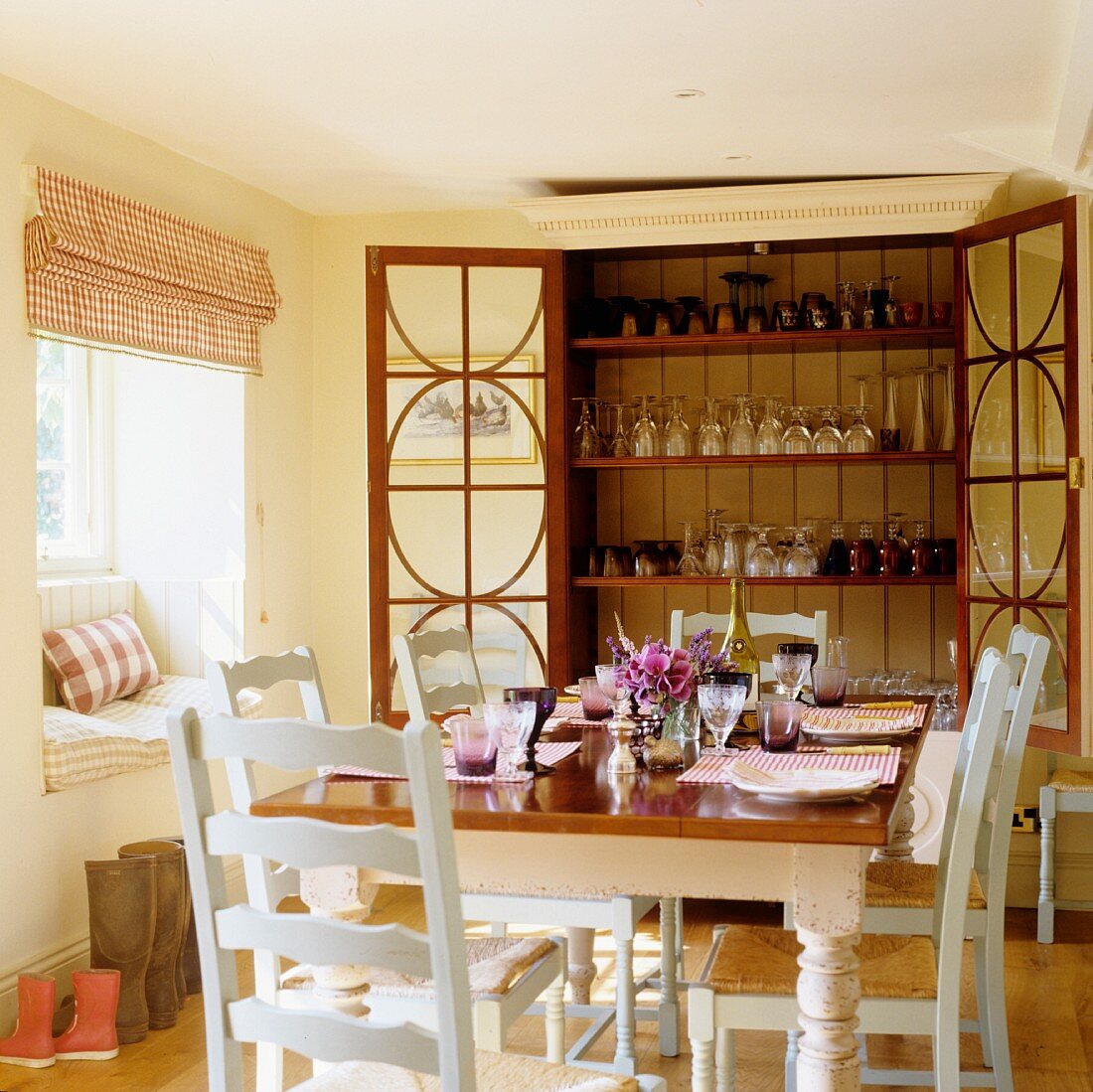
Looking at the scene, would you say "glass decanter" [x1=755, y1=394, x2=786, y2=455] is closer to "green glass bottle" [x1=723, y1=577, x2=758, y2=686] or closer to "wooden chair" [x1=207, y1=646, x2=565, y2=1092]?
"green glass bottle" [x1=723, y1=577, x2=758, y2=686]

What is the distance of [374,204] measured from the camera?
4812 millimetres

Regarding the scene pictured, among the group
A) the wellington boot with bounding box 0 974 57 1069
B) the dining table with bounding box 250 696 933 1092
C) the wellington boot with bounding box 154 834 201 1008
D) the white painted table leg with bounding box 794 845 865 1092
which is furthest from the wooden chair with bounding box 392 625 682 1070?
the wellington boot with bounding box 0 974 57 1069

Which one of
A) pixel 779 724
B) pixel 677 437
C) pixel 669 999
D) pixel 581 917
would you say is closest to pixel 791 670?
pixel 779 724

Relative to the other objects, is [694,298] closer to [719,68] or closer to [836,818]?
[719,68]

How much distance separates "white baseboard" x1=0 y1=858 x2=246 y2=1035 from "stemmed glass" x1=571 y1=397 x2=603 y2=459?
2.18m

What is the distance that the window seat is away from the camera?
3.52m

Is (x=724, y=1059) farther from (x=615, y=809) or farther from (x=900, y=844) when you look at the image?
(x=900, y=844)

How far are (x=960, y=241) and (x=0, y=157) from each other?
2.82 meters

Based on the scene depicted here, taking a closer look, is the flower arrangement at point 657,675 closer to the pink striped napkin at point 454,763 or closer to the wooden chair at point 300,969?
the pink striped napkin at point 454,763

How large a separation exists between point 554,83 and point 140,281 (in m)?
1.29

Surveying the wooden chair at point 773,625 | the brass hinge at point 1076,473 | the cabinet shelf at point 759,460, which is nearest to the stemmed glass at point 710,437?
the cabinet shelf at point 759,460

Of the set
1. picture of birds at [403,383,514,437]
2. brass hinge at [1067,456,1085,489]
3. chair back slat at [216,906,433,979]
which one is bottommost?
chair back slat at [216,906,433,979]

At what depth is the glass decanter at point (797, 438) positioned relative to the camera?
14.8 ft

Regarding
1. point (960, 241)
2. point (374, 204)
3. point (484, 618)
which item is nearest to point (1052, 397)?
point (960, 241)
